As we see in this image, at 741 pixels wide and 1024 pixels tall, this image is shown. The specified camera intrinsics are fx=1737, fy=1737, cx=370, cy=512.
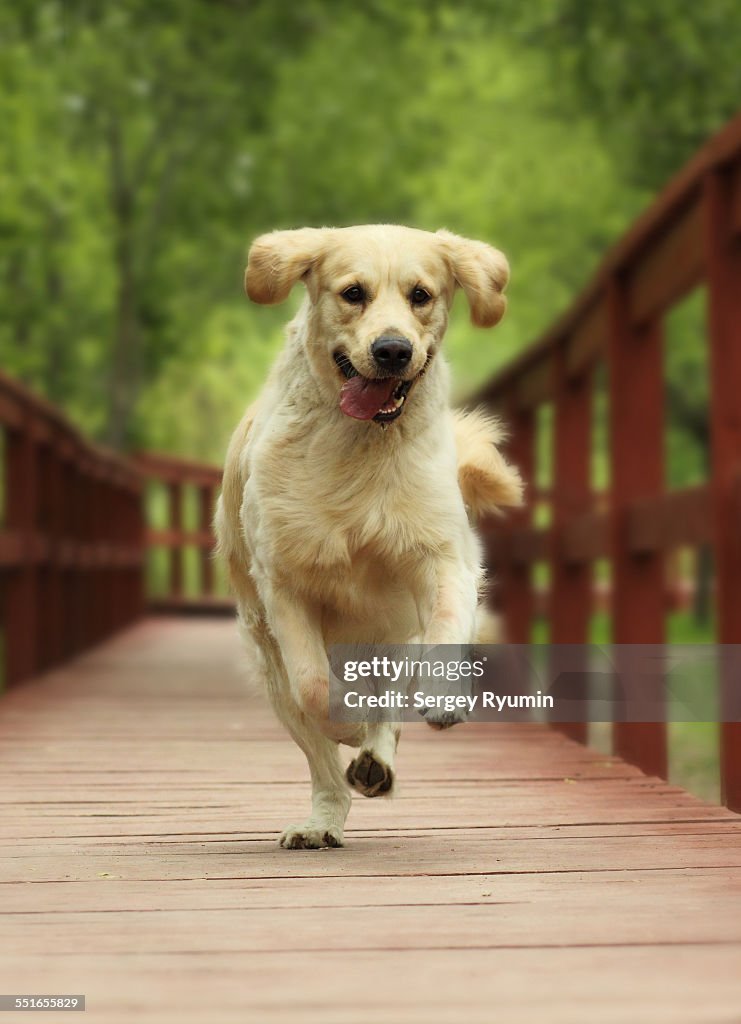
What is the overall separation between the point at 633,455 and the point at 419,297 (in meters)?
3.73

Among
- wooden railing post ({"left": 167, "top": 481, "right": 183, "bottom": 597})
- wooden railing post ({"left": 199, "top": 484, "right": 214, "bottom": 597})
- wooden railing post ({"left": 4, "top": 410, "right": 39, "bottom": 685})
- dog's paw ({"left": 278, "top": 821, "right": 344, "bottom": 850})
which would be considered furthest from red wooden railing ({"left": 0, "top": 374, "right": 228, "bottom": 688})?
dog's paw ({"left": 278, "top": 821, "right": 344, "bottom": 850})

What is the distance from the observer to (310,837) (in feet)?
12.8

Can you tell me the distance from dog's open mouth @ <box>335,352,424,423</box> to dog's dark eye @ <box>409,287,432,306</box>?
0.16 metres

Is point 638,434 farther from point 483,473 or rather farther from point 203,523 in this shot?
point 203,523

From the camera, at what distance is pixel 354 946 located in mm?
2766

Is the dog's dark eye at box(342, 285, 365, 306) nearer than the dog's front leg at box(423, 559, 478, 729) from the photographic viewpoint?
No

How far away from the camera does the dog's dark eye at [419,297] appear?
3.72m

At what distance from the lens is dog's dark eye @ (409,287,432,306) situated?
3.72 metres

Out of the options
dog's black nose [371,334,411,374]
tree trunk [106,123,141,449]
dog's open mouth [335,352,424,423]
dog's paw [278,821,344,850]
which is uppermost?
tree trunk [106,123,141,449]

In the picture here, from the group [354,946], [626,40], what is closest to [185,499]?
[626,40]

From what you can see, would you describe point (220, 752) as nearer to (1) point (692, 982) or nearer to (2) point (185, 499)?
(1) point (692, 982)

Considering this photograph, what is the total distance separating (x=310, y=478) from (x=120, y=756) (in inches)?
95.0

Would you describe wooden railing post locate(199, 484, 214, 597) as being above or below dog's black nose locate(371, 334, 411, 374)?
below

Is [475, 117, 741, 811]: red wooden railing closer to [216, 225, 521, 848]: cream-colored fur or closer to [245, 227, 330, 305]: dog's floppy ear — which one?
[216, 225, 521, 848]: cream-colored fur
